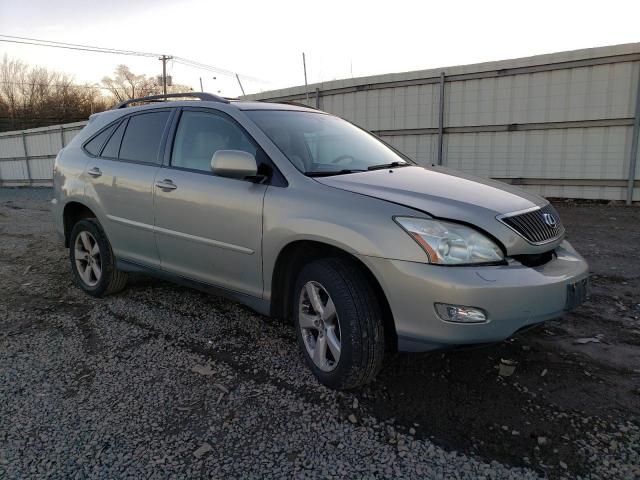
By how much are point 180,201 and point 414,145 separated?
847cm

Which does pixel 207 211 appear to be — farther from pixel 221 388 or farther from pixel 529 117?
pixel 529 117

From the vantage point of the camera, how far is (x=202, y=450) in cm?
231

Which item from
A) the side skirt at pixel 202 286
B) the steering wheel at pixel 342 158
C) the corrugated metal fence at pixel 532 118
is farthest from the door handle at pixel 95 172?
the corrugated metal fence at pixel 532 118

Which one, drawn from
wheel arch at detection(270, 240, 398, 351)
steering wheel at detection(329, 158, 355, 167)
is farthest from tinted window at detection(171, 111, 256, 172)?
wheel arch at detection(270, 240, 398, 351)

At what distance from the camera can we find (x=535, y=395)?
2.71 meters

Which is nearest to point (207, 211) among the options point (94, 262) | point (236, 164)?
point (236, 164)

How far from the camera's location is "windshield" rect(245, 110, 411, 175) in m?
3.24

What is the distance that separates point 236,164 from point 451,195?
1.30 metres

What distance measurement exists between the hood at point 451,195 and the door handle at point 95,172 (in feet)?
7.72

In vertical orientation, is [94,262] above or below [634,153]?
below

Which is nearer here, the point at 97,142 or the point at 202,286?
the point at 202,286

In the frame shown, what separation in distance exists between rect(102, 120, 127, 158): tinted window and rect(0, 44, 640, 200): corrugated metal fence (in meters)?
7.69

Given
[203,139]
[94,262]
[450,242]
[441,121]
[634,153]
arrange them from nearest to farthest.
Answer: [450,242], [203,139], [94,262], [634,153], [441,121]

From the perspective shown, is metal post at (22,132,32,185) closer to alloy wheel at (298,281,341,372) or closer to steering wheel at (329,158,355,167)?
steering wheel at (329,158,355,167)
